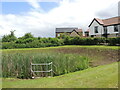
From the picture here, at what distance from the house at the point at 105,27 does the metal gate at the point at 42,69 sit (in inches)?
1128

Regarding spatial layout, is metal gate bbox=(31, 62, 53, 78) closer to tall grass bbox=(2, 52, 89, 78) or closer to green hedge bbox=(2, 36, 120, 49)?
tall grass bbox=(2, 52, 89, 78)

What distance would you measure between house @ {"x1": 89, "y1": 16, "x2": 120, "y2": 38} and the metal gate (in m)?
28.6

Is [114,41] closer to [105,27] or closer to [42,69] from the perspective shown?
[105,27]

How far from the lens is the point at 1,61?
29.1 ft

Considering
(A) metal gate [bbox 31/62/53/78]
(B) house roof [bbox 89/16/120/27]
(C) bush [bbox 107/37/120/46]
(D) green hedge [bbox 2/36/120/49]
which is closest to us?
(A) metal gate [bbox 31/62/53/78]

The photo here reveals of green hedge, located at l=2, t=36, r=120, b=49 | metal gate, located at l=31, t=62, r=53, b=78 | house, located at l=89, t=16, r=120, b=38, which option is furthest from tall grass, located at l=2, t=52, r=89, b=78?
house, located at l=89, t=16, r=120, b=38

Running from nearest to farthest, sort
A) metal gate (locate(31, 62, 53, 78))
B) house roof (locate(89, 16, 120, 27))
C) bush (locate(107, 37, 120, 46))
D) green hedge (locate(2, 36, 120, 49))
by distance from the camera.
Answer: metal gate (locate(31, 62, 53, 78)), bush (locate(107, 37, 120, 46)), green hedge (locate(2, 36, 120, 49)), house roof (locate(89, 16, 120, 27))

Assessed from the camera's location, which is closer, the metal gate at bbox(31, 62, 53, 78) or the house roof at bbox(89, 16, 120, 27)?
the metal gate at bbox(31, 62, 53, 78)

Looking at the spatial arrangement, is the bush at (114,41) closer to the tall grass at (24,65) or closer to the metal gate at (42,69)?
the tall grass at (24,65)

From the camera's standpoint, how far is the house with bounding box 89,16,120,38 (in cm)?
3412

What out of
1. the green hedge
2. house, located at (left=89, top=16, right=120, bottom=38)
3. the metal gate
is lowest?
the metal gate

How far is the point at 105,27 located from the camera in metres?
36.6

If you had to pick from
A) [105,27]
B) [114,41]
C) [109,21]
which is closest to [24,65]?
[114,41]

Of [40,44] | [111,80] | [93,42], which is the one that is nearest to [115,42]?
[93,42]
